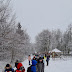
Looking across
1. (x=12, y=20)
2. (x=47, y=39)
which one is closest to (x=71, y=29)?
(x=47, y=39)

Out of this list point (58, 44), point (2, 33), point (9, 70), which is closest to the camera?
point (9, 70)

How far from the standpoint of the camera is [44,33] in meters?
53.7

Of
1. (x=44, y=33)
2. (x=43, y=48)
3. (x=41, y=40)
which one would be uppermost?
(x=44, y=33)

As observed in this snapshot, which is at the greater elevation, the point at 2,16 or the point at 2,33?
the point at 2,16

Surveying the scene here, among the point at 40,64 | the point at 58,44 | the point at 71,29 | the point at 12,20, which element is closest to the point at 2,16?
the point at 12,20

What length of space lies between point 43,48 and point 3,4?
46014 millimetres

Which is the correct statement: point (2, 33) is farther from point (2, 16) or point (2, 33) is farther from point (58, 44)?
point (58, 44)

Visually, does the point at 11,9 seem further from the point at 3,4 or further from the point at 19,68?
the point at 19,68

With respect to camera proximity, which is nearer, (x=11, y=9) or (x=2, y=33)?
(x=2, y=33)

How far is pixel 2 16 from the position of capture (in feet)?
30.9

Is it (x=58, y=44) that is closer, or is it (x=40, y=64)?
(x=40, y=64)

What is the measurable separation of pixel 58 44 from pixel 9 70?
6084 cm

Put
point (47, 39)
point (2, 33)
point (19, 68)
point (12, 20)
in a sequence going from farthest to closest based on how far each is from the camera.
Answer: point (47, 39), point (12, 20), point (2, 33), point (19, 68)

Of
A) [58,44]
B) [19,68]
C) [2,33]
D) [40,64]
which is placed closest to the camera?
[19,68]
